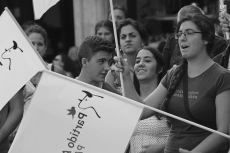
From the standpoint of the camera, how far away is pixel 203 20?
495cm

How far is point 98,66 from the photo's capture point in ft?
18.5

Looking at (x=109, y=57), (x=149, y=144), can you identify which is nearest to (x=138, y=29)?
(x=109, y=57)

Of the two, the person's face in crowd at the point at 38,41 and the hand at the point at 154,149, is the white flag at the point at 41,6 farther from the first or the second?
the hand at the point at 154,149

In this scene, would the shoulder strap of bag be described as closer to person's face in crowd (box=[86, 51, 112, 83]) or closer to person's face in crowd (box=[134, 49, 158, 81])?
Result: person's face in crowd (box=[86, 51, 112, 83])

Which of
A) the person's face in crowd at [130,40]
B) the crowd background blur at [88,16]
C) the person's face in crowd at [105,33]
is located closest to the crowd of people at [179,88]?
the person's face in crowd at [130,40]

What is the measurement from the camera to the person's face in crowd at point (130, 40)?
6.51m

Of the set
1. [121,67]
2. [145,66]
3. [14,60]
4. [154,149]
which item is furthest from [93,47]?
[154,149]

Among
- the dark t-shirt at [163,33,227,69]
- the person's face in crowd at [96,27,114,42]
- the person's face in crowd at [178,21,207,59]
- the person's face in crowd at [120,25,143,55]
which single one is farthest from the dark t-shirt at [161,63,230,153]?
the person's face in crowd at [96,27,114,42]

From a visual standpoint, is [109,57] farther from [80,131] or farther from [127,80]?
[80,131]

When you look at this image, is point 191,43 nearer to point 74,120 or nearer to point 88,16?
point 74,120

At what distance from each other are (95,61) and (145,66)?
20.4 inches

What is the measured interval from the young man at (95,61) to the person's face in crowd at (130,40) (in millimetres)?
712

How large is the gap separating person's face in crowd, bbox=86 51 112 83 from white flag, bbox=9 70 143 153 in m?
0.85

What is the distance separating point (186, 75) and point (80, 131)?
926 millimetres
